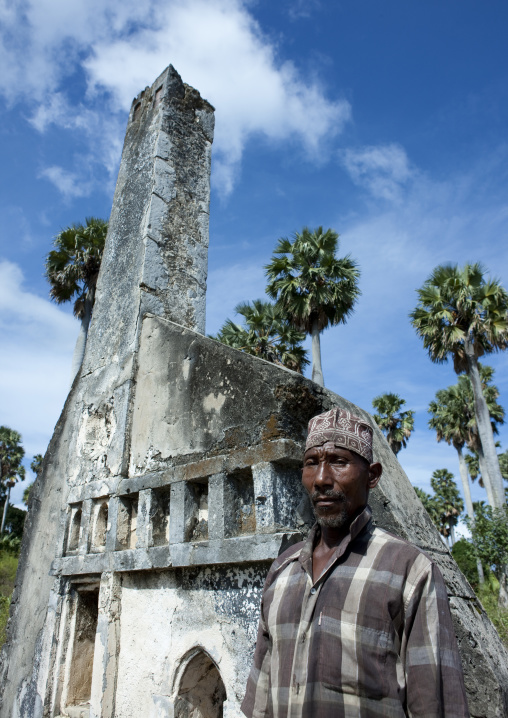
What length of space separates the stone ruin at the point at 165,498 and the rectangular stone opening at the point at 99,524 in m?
0.02

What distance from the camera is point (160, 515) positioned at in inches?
169

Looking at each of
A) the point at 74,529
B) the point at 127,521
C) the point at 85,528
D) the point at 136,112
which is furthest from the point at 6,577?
the point at 136,112

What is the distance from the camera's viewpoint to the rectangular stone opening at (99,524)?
4.83 metres

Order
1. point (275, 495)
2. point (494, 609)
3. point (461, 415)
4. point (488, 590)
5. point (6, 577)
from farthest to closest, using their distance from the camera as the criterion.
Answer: point (461, 415) → point (6, 577) → point (488, 590) → point (494, 609) → point (275, 495)

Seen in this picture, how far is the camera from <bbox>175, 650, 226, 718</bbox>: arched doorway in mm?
3699

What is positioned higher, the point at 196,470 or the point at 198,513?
the point at 196,470

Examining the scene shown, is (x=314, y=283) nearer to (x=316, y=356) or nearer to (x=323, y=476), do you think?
(x=316, y=356)

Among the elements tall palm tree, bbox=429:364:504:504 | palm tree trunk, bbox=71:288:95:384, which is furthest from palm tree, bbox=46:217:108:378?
tall palm tree, bbox=429:364:504:504

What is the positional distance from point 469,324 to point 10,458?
29679mm

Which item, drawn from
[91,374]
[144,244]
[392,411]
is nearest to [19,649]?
[91,374]

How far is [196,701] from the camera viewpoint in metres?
3.76

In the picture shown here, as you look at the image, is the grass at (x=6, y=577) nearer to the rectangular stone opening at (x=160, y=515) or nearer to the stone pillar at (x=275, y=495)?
the rectangular stone opening at (x=160, y=515)

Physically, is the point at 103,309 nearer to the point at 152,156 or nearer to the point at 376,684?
the point at 152,156

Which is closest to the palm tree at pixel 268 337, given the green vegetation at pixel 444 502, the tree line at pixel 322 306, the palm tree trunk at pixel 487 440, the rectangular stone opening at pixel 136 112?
the tree line at pixel 322 306
